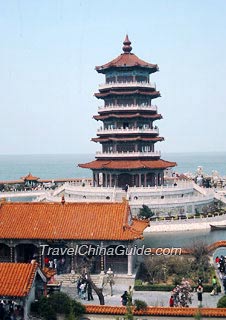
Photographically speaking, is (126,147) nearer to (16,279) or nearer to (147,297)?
(147,297)

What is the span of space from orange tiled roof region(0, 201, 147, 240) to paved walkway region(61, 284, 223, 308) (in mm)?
2950

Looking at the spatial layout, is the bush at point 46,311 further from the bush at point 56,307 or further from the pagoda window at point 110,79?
the pagoda window at point 110,79

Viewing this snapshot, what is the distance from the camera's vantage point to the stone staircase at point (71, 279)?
102ft

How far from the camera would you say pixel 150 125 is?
6550 centimetres

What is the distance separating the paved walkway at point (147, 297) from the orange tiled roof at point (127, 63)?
122 ft

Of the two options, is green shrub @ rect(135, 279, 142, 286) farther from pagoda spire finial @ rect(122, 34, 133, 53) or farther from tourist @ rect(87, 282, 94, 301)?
pagoda spire finial @ rect(122, 34, 133, 53)

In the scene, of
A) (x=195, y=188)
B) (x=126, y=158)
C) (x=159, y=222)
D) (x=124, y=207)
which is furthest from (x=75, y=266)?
(x=195, y=188)

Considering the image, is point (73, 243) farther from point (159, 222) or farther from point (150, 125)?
point (150, 125)

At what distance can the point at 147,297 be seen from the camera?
29.3m

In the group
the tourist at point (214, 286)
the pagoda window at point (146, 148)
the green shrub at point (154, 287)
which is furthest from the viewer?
the pagoda window at point (146, 148)

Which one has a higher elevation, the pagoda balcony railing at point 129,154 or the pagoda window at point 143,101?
the pagoda window at point 143,101

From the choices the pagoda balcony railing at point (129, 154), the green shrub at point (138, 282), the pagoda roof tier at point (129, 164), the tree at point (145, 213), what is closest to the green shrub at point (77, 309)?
the green shrub at point (138, 282)

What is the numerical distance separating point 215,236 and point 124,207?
2084 centimetres

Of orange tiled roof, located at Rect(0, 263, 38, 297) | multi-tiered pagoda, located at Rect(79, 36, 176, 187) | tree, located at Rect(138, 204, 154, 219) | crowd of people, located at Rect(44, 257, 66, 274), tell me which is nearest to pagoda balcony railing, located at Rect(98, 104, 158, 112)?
multi-tiered pagoda, located at Rect(79, 36, 176, 187)
